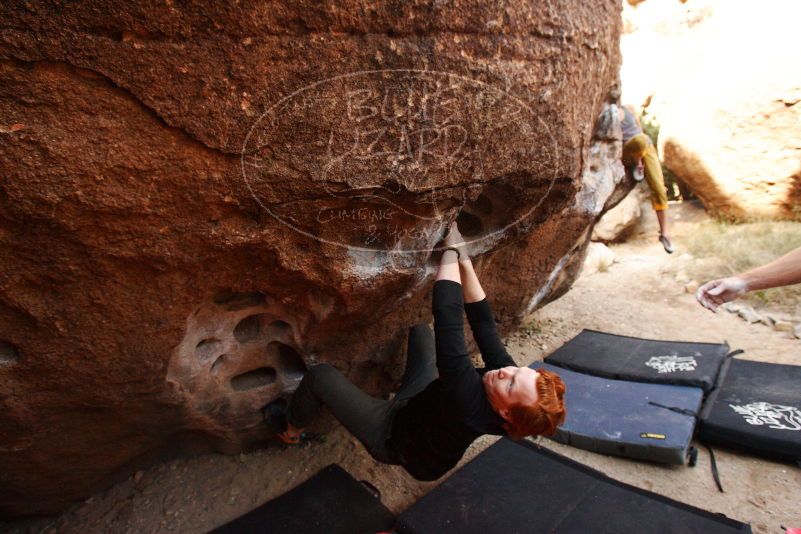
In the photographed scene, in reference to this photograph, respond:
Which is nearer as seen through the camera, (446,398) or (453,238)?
(446,398)

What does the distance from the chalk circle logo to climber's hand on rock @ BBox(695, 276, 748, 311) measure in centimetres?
91

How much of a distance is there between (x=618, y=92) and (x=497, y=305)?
1663mm

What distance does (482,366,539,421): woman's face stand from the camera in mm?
1587

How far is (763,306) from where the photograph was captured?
4.32m

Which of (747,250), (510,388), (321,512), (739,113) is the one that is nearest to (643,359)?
(510,388)

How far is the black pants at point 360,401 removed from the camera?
6.84ft

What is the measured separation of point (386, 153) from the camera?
5.28 feet

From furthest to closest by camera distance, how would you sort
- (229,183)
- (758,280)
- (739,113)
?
(739,113) < (758,280) < (229,183)

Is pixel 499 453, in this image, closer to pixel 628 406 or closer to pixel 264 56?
pixel 628 406

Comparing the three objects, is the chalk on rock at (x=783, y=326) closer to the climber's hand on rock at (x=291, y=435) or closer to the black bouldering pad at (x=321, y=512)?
the black bouldering pad at (x=321, y=512)

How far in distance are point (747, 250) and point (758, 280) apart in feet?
12.7

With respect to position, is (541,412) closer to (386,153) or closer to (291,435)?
(386,153)

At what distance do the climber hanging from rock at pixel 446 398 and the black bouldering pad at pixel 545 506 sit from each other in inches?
11.4

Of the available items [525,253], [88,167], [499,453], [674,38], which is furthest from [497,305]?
[674,38]
